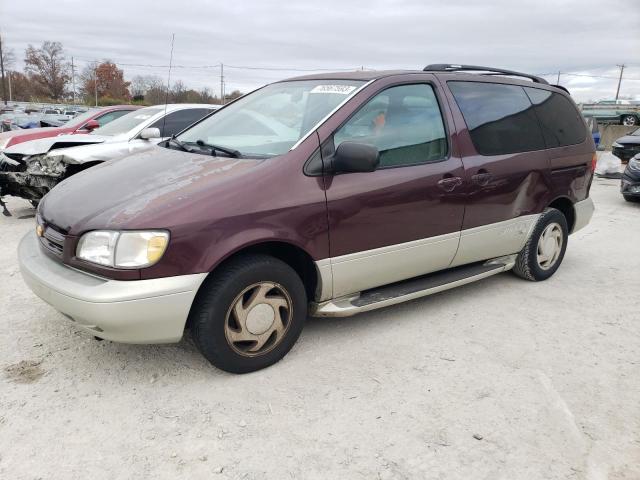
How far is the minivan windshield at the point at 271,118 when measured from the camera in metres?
3.31

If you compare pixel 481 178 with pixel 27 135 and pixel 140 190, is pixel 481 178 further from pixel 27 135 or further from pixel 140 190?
pixel 27 135

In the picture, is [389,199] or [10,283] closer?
[389,199]

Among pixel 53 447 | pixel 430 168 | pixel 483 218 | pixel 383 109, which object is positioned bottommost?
pixel 53 447

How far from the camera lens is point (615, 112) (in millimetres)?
32344

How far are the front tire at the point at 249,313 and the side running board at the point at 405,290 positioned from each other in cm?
25

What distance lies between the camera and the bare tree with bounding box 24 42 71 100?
7569cm

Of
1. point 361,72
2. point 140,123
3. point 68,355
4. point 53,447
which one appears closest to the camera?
point 53,447

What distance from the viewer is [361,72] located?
12.7ft

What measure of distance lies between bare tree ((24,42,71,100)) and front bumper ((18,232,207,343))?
83809 mm

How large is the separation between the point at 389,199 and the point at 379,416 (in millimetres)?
1362

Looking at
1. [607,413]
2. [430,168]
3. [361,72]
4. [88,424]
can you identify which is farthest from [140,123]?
[607,413]

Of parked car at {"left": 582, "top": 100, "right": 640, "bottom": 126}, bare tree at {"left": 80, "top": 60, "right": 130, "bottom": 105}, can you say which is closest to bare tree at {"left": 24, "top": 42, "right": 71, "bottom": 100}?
bare tree at {"left": 80, "top": 60, "right": 130, "bottom": 105}

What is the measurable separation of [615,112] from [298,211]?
35511 mm

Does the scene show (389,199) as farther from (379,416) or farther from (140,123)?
(140,123)
